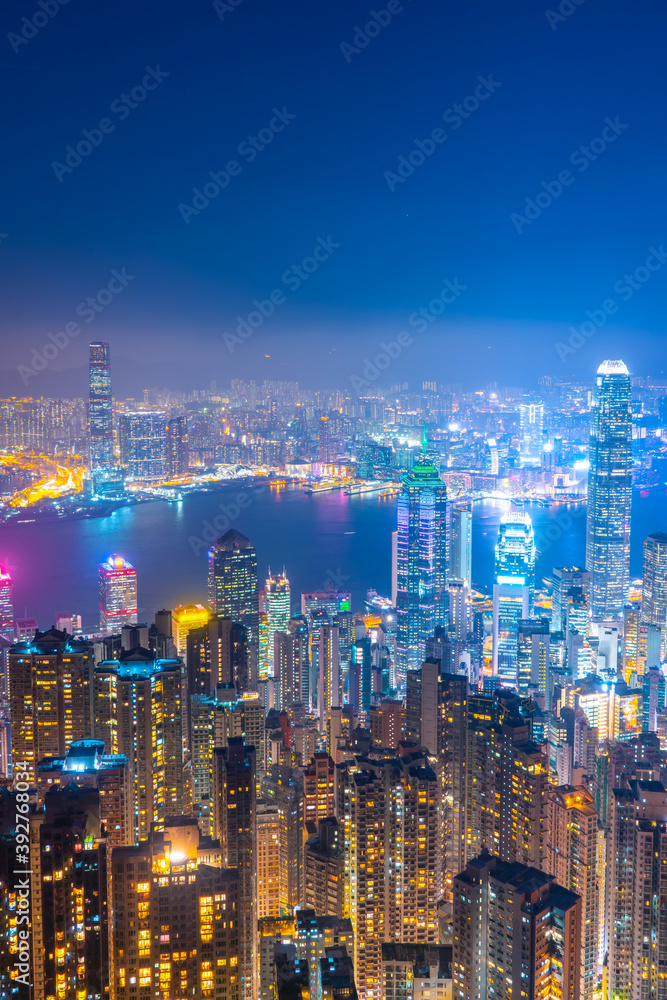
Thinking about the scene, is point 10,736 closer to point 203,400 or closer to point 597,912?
point 597,912

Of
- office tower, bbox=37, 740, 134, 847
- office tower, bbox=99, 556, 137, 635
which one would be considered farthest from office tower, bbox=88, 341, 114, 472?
office tower, bbox=37, 740, 134, 847

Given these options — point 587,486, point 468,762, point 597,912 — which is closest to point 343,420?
point 587,486

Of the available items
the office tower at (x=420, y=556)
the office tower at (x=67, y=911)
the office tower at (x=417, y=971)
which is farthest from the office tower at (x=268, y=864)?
the office tower at (x=420, y=556)

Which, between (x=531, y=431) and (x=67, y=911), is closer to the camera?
(x=67, y=911)

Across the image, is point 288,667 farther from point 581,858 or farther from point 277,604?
point 581,858

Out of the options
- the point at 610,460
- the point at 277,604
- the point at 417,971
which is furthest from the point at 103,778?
the point at 610,460

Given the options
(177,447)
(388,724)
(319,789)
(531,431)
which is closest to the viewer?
(319,789)
